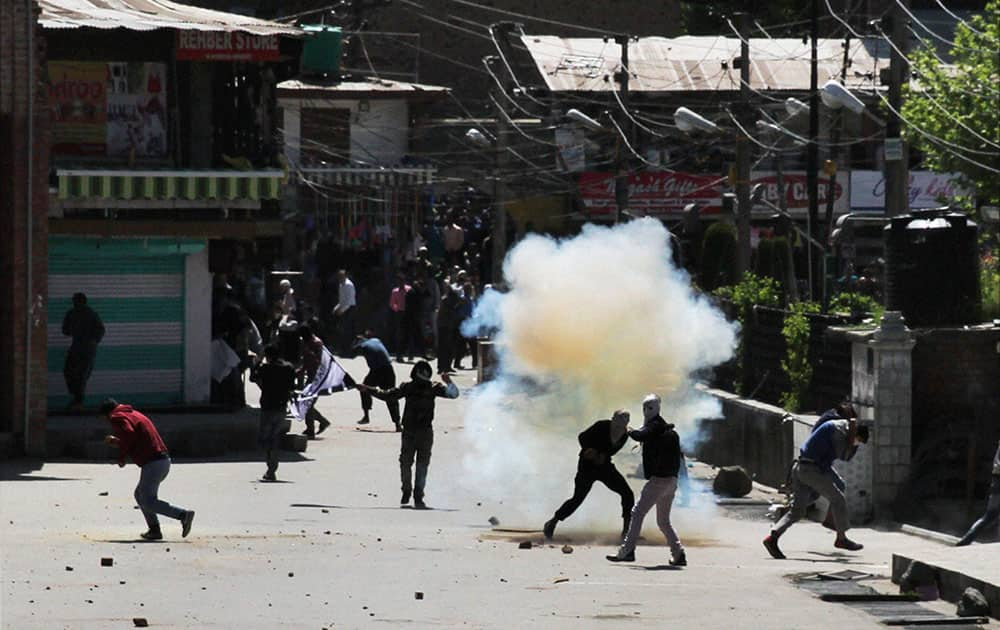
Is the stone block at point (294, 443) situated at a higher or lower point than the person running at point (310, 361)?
lower

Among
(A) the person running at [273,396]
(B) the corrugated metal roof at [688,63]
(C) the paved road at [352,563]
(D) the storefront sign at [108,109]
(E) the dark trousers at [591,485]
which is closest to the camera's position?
(C) the paved road at [352,563]

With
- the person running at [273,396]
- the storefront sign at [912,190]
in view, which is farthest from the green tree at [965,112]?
the person running at [273,396]

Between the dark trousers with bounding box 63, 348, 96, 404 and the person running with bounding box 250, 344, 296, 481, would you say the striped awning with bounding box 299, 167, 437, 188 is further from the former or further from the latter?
the person running with bounding box 250, 344, 296, 481

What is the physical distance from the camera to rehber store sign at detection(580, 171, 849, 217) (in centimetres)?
4884

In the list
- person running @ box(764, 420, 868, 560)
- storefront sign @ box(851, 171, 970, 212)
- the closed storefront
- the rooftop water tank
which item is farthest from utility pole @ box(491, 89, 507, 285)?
person running @ box(764, 420, 868, 560)

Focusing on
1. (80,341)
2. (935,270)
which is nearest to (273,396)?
(80,341)

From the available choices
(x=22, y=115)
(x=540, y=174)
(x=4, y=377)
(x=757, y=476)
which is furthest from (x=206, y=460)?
(x=540, y=174)

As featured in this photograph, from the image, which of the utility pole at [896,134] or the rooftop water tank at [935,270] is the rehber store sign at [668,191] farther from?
the rooftop water tank at [935,270]

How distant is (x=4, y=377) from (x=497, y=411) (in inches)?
293

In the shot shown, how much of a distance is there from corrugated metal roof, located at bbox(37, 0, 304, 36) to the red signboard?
9 centimetres

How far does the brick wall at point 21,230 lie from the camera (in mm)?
24844

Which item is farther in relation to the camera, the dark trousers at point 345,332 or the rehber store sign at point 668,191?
the rehber store sign at point 668,191

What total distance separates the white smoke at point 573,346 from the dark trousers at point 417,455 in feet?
1.88

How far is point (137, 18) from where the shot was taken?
90.5ft
